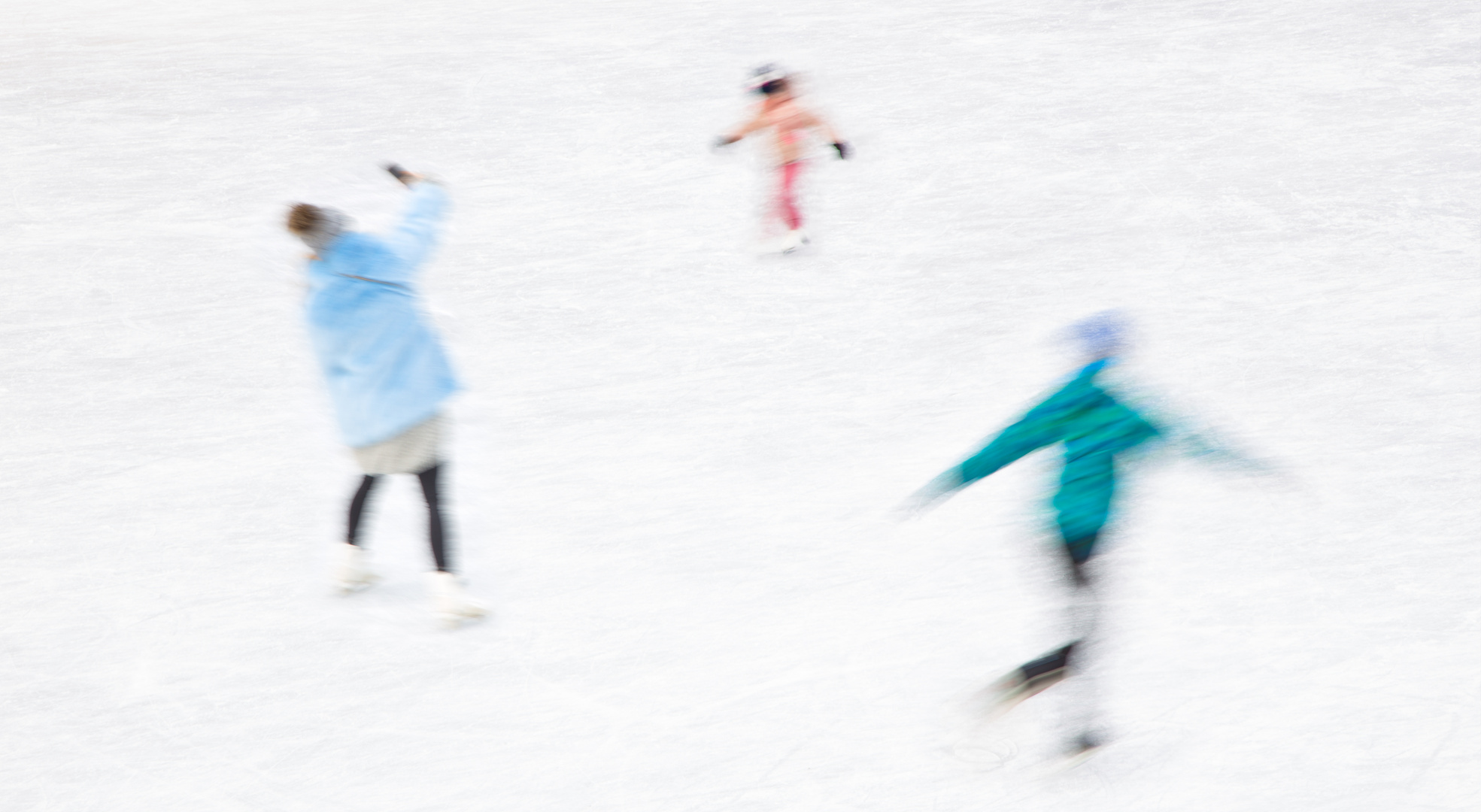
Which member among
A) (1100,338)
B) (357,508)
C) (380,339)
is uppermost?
(1100,338)

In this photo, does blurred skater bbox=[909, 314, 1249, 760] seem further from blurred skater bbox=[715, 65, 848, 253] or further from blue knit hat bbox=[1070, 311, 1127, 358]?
blurred skater bbox=[715, 65, 848, 253]

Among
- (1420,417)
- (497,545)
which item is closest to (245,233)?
(497,545)

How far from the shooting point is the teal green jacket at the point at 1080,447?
3.37m

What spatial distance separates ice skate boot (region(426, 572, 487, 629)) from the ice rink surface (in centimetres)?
6

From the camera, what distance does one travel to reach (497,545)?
475cm

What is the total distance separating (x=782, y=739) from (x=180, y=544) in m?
2.17

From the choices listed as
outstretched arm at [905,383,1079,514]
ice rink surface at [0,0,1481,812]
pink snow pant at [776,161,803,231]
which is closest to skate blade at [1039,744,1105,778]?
ice rink surface at [0,0,1481,812]

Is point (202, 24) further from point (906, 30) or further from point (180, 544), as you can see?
point (180, 544)

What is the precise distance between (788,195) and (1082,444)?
11.9ft

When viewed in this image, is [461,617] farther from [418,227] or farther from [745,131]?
[745,131]

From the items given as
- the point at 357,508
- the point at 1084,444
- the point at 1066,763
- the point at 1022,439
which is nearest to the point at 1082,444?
the point at 1084,444

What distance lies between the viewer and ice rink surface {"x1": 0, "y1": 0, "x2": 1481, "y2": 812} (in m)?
3.76

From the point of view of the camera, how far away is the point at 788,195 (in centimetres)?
681

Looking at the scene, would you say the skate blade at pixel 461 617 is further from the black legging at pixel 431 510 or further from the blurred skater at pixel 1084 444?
the blurred skater at pixel 1084 444
